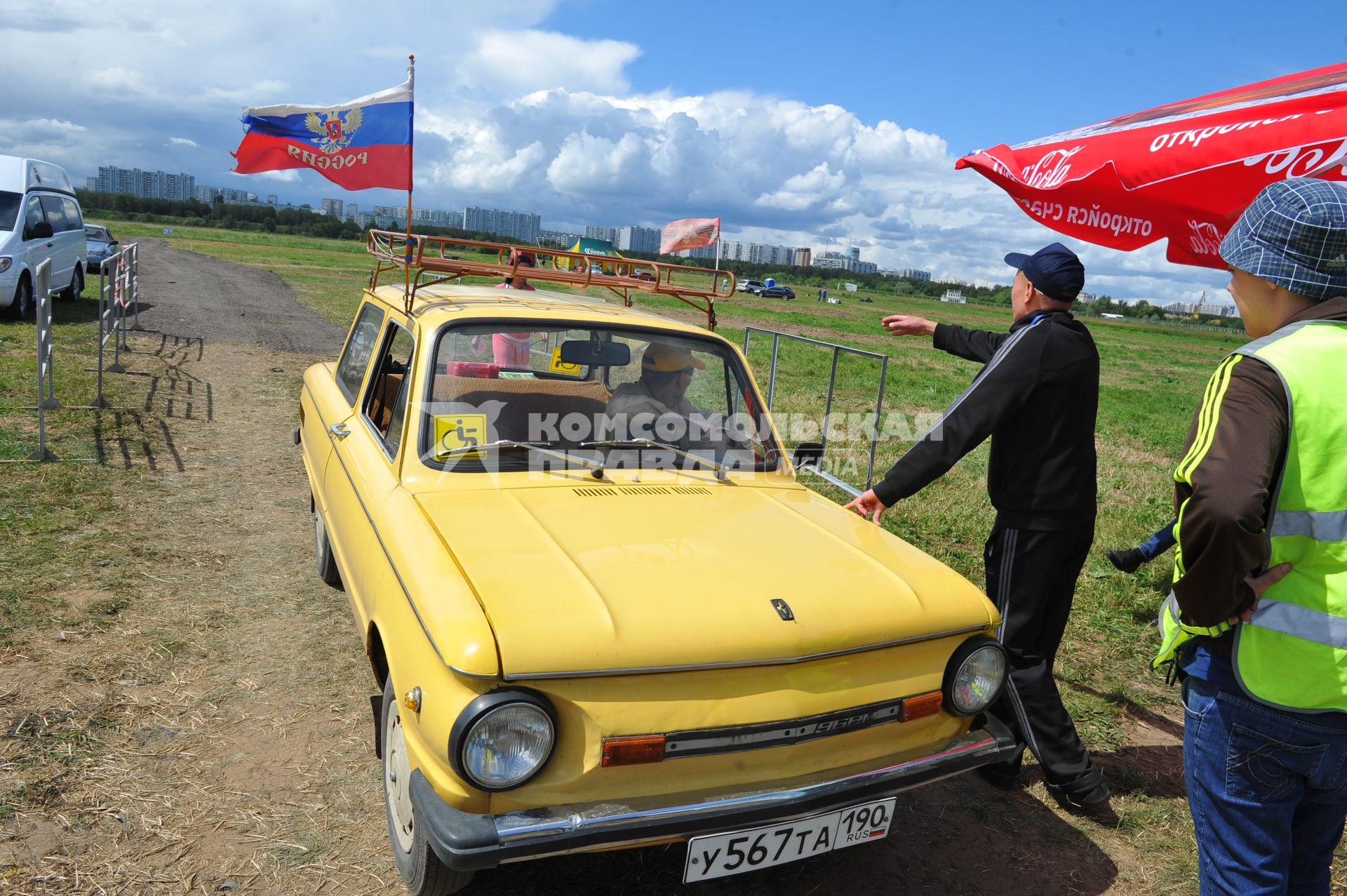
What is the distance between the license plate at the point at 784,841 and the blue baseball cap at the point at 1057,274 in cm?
207

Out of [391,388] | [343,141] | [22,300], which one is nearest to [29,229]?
[22,300]

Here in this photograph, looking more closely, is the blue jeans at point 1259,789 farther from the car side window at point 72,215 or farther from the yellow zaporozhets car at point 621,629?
the car side window at point 72,215

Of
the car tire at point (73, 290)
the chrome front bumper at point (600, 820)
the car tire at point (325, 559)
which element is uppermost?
the car tire at point (73, 290)

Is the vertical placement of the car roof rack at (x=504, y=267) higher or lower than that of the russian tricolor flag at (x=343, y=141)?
lower

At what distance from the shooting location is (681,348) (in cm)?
398

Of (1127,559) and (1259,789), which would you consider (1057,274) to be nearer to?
(1127,559)

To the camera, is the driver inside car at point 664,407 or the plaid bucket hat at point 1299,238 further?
the driver inside car at point 664,407

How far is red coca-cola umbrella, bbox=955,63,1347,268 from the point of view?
139 inches

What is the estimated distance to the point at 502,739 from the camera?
7.03ft

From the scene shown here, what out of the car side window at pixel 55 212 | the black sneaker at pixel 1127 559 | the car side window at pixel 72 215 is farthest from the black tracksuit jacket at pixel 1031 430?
the car side window at pixel 72 215

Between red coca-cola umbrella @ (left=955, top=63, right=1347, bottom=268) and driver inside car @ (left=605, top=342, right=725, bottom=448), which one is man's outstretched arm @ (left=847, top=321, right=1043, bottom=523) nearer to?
driver inside car @ (left=605, top=342, right=725, bottom=448)

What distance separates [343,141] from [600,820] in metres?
5.46

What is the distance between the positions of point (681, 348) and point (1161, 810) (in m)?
2.88

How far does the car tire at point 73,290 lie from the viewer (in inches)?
636
